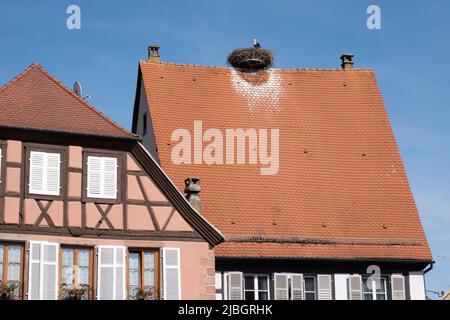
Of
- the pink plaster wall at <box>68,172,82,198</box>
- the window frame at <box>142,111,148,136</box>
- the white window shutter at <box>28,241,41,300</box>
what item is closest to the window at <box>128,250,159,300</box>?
the pink plaster wall at <box>68,172,82,198</box>

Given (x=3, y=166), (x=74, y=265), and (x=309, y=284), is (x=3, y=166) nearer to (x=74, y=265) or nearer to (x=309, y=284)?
(x=74, y=265)

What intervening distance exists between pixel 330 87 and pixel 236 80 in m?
2.72

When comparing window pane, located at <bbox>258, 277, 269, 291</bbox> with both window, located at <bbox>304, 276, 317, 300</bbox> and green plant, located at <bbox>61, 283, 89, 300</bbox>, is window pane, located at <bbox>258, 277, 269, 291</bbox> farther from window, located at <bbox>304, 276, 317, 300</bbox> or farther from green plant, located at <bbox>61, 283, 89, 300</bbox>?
green plant, located at <bbox>61, 283, 89, 300</bbox>

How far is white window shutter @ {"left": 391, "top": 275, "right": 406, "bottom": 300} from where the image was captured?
27.1 m

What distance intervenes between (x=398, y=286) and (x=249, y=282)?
371 centimetres

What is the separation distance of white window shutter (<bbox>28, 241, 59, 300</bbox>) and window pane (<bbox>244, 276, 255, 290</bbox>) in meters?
5.45

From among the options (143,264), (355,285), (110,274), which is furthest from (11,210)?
(355,285)

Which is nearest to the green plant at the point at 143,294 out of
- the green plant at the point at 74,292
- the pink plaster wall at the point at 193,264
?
the pink plaster wall at the point at 193,264

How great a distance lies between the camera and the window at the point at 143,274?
23.5 m

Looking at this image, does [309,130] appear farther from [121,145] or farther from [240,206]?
[121,145]

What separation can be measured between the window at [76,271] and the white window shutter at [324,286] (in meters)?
6.16

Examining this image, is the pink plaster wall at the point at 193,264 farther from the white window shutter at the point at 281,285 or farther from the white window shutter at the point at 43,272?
the white window shutter at the point at 281,285

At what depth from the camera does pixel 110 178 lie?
24.1 meters

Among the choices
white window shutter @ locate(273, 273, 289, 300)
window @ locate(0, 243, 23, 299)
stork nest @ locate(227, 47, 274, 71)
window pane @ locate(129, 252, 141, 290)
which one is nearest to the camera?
window @ locate(0, 243, 23, 299)
